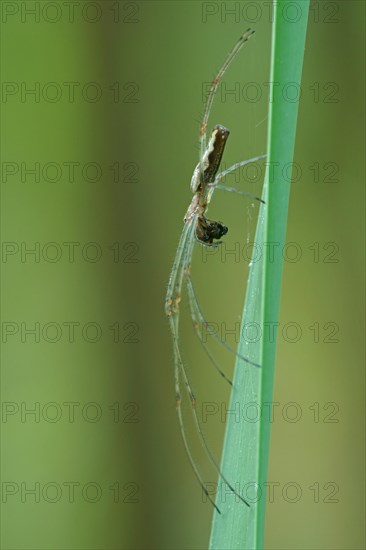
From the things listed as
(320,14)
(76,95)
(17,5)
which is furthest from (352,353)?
(17,5)

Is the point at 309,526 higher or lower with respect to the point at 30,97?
lower

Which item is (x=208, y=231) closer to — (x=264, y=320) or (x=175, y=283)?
(x=175, y=283)

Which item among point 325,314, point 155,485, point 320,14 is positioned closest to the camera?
point 320,14

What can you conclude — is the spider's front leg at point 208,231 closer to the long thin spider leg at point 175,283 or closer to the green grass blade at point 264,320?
the long thin spider leg at point 175,283

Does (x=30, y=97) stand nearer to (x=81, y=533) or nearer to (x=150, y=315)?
(x=150, y=315)

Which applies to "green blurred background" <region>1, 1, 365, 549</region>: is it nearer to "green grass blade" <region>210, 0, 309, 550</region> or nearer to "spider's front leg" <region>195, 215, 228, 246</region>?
"spider's front leg" <region>195, 215, 228, 246</region>

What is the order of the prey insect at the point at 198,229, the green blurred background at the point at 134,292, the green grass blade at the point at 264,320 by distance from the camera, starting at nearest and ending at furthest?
1. the green grass blade at the point at 264,320
2. the prey insect at the point at 198,229
3. the green blurred background at the point at 134,292

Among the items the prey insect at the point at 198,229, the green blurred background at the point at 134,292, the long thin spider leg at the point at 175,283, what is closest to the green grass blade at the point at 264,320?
the prey insect at the point at 198,229
